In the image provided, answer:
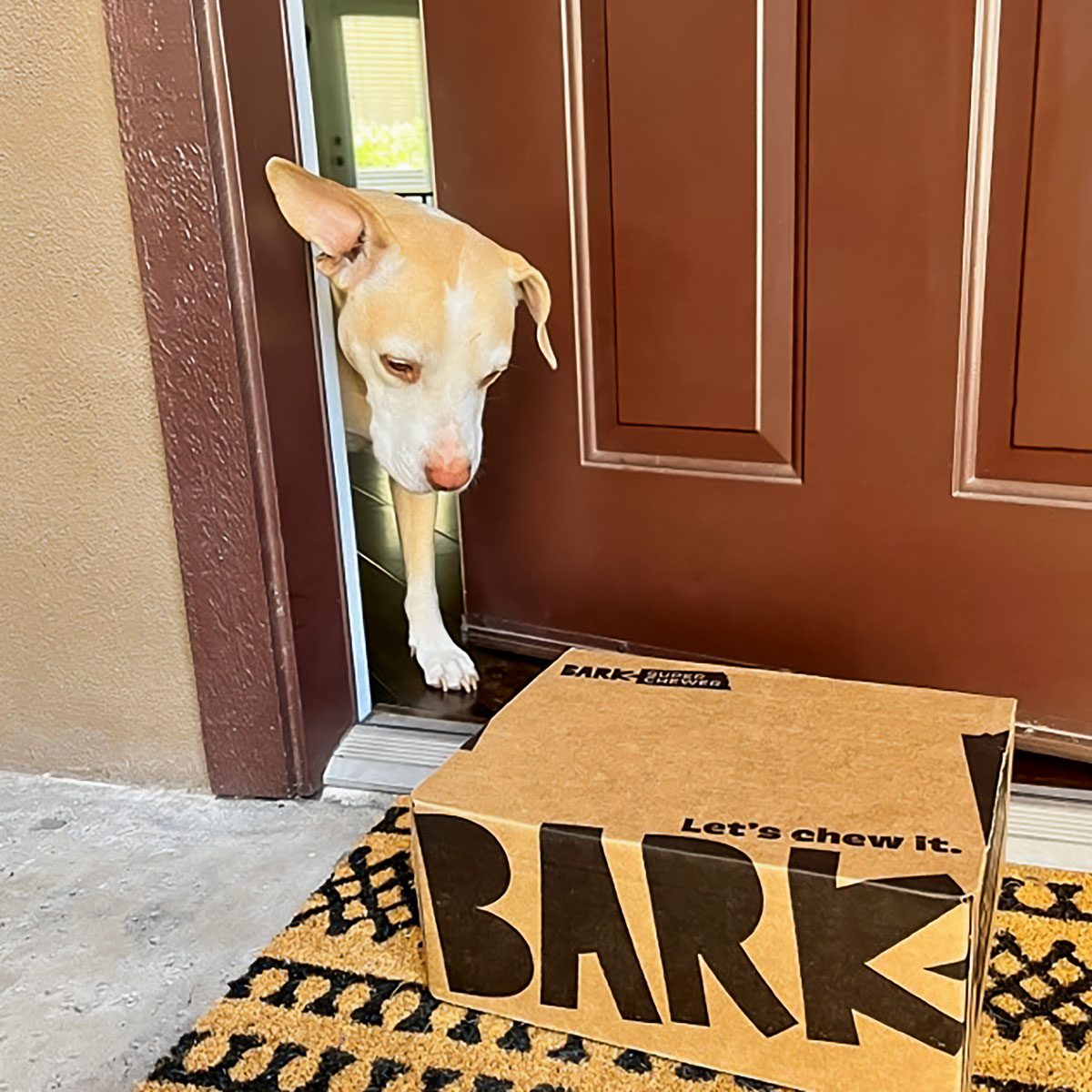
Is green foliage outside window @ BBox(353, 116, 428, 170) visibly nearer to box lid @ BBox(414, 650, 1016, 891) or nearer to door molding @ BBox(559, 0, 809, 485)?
door molding @ BBox(559, 0, 809, 485)

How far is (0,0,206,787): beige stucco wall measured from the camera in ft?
3.08

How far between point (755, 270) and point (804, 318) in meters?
0.07

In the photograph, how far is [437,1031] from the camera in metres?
0.73

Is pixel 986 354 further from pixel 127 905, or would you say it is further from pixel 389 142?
pixel 389 142

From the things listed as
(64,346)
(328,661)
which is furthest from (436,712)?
(64,346)

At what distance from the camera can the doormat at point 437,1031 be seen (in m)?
0.69

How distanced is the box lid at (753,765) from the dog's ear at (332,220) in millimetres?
422

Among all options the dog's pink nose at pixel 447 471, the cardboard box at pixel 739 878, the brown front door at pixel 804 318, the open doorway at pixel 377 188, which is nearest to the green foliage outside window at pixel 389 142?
the open doorway at pixel 377 188

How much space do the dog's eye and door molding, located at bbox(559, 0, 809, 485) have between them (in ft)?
0.74

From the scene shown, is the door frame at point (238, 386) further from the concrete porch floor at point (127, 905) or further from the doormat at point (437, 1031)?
the doormat at point (437, 1031)

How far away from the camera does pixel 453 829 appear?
2.30ft

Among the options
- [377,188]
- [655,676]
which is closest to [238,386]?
[655,676]

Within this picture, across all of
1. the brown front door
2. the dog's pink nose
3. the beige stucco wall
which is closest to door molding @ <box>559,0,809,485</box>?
the brown front door

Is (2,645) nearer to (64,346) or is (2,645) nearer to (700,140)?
(64,346)
